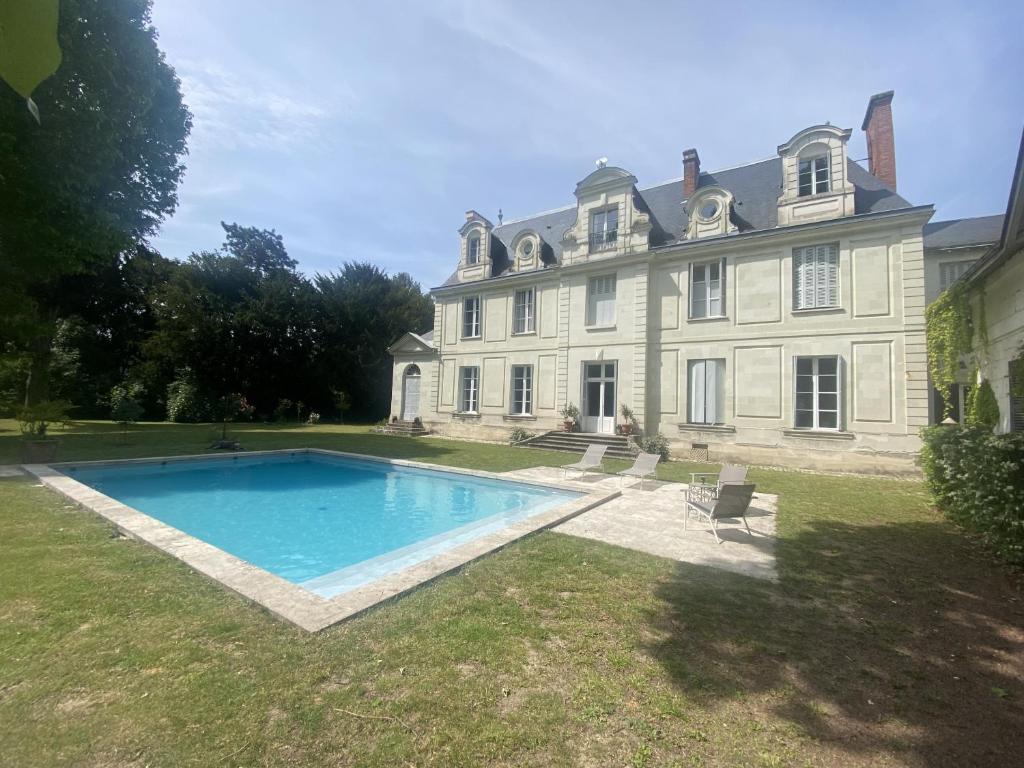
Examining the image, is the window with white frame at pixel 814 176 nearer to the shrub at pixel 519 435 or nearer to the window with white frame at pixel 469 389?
the shrub at pixel 519 435

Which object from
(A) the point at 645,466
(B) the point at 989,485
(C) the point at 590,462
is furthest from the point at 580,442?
(B) the point at 989,485

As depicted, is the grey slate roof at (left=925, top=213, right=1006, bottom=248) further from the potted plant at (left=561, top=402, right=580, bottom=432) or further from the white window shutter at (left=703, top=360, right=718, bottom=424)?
the potted plant at (left=561, top=402, right=580, bottom=432)

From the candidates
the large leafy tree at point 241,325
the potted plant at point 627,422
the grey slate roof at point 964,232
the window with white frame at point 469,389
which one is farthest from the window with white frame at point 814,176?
the large leafy tree at point 241,325

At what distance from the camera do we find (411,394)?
21.5 metres

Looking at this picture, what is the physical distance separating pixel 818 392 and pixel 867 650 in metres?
11.2

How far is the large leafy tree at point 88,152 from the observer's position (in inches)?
369

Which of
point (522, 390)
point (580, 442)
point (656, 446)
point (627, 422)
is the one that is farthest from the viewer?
point (522, 390)

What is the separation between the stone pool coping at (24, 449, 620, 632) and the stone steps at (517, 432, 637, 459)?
6445 millimetres

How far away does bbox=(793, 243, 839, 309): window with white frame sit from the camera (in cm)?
1251

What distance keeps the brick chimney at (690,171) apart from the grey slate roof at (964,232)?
8632 mm

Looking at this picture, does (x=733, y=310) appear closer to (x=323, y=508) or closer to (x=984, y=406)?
(x=984, y=406)

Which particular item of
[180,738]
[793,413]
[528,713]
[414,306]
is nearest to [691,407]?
[793,413]

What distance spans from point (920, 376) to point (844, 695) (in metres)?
11.9

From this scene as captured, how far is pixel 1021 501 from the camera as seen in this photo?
4.41 m
